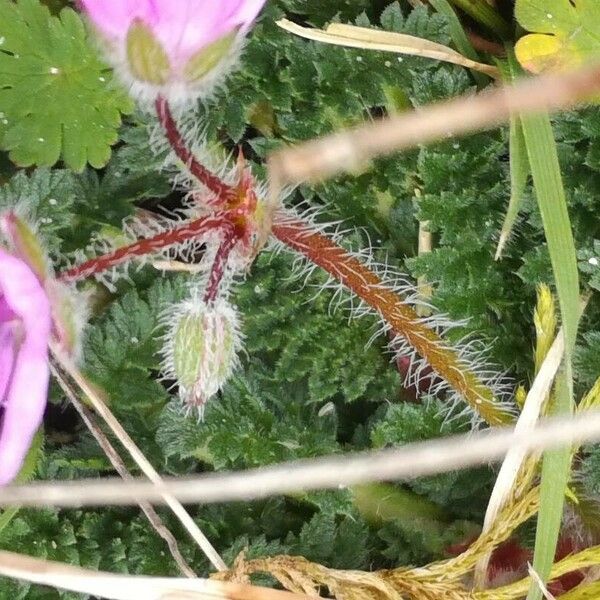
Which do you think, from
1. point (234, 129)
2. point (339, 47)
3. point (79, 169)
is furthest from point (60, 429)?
point (339, 47)

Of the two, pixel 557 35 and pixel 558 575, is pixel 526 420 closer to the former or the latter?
pixel 558 575

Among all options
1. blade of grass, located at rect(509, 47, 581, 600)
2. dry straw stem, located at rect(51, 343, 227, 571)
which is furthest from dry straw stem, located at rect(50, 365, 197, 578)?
blade of grass, located at rect(509, 47, 581, 600)

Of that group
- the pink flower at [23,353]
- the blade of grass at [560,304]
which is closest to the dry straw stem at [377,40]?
the blade of grass at [560,304]

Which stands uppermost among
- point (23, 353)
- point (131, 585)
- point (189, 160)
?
point (189, 160)

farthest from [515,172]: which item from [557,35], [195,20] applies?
[195,20]

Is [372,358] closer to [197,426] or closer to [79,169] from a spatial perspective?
[197,426]

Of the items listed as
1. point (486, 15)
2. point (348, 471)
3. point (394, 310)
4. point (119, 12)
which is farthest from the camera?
point (486, 15)

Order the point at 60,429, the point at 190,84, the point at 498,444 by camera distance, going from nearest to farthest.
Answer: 1. the point at 498,444
2. the point at 190,84
3. the point at 60,429
